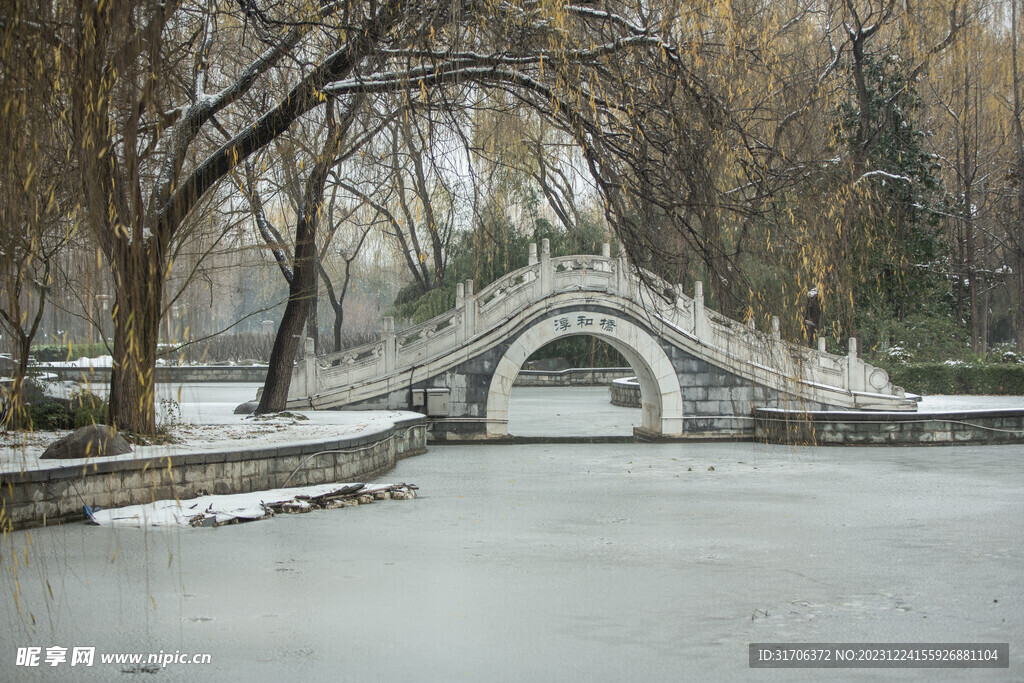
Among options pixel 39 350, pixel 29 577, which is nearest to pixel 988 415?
pixel 29 577

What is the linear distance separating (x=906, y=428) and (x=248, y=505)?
33.7ft

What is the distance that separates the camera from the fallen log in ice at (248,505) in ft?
24.8

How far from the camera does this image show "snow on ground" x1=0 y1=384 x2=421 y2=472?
316 inches

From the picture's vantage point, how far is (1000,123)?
24906 mm

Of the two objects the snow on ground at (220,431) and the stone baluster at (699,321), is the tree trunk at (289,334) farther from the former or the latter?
the stone baluster at (699,321)

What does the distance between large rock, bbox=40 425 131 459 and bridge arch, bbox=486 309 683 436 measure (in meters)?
8.31

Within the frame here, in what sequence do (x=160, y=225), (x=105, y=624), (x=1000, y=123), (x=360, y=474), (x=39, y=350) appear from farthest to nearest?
1. (x=39, y=350)
2. (x=1000, y=123)
3. (x=360, y=474)
4. (x=160, y=225)
5. (x=105, y=624)

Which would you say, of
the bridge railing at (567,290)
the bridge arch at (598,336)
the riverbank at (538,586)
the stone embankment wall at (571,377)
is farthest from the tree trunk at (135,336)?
the stone embankment wall at (571,377)

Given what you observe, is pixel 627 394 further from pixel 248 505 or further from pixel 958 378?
pixel 248 505

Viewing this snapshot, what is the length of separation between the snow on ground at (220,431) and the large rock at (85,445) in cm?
12

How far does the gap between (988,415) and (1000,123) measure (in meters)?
12.6

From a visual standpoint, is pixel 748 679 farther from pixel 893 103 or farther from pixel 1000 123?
pixel 1000 123

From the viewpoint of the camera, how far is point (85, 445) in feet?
26.0

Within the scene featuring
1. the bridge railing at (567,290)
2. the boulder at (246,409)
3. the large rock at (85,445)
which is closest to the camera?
the large rock at (85,445)
